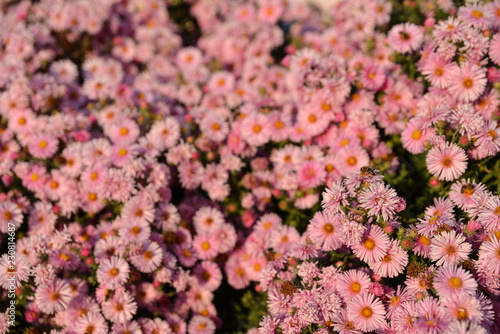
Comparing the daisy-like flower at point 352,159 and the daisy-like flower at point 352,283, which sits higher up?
the daisy-like flower at point 352,159

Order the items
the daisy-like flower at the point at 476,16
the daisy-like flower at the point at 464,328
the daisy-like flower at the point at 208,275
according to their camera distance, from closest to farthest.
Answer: the daisy-like flower at the point at 464,328 → the daisy-like flower at the point at 476,16 → the daisy-like flower at the point at 208,275

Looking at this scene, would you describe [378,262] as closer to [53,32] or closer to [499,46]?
[499,46]

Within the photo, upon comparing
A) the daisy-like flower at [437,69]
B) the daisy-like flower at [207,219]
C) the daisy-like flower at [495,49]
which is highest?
the daisy-like flower at [495,49]

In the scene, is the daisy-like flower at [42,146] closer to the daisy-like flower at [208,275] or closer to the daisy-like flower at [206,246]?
the daisy-like flower at [206,246]

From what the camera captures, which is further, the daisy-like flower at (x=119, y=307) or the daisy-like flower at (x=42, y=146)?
the daisy-like flower at (x=42, y=146)

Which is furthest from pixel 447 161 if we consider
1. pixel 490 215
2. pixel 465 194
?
pixel 490 215

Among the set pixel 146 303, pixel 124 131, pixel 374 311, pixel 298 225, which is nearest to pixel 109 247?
pixel 146 303

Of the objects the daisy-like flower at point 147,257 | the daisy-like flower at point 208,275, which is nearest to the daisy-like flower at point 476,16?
the daisy-like flower at point 208,275
